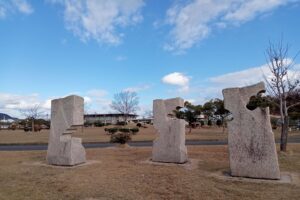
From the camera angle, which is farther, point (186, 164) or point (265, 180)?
point (186, 164)

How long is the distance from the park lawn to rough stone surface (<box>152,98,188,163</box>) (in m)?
0.73

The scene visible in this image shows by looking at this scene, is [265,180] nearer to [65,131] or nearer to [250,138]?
[250,138]

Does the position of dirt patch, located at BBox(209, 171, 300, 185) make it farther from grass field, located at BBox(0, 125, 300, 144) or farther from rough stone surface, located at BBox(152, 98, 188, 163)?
grass field, located at BBox(0, 125, 300, 144)

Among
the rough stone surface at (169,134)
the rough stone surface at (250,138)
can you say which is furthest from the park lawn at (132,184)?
the rough stone surface at (169,134)

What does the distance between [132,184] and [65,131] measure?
4.64 metres

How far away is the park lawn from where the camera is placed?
6.96 meters

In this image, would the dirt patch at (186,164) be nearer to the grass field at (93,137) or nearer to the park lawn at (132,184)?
the park lawn at (132,184)

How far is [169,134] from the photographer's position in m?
11.8

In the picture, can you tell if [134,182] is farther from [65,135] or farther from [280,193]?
[65,135]

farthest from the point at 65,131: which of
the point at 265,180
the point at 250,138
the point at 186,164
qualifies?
the point at 265,180

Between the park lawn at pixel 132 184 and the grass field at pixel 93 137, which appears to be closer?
the park lawn at pixel 132 184

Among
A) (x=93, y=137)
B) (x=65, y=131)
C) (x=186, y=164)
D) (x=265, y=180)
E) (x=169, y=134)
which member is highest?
(x=65, y=131)

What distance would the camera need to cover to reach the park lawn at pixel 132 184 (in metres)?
6.96

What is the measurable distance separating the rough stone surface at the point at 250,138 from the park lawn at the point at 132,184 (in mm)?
538
